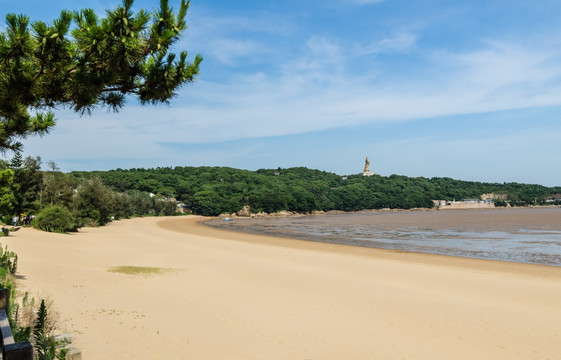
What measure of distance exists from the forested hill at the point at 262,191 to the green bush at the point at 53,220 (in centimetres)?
6682

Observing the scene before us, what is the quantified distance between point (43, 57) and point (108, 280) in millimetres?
10457

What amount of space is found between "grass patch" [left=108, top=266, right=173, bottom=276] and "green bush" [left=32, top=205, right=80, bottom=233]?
21761mm

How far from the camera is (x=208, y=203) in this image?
11888 centimetres

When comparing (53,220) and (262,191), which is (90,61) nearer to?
(53,220)

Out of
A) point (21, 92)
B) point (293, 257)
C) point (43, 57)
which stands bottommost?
point (293, 257)

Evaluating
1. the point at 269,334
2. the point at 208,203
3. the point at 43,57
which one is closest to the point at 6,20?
the point at 43,57

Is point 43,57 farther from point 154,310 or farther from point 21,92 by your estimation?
point 154,310

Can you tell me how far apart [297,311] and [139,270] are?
27.3 feet

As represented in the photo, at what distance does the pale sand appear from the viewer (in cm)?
778

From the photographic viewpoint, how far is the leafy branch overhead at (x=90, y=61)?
4.30 metres

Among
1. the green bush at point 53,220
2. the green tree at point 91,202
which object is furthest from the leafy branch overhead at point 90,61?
the green tree at point 91,202

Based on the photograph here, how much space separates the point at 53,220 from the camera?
115 ft

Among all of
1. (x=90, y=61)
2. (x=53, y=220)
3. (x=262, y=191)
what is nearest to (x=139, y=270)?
(x=90, y=61)

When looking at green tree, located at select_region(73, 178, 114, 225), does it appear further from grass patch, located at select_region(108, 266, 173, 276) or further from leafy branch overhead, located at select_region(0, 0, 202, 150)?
leafy branch overhead, located at select_region(0, 0, 202, 150)
